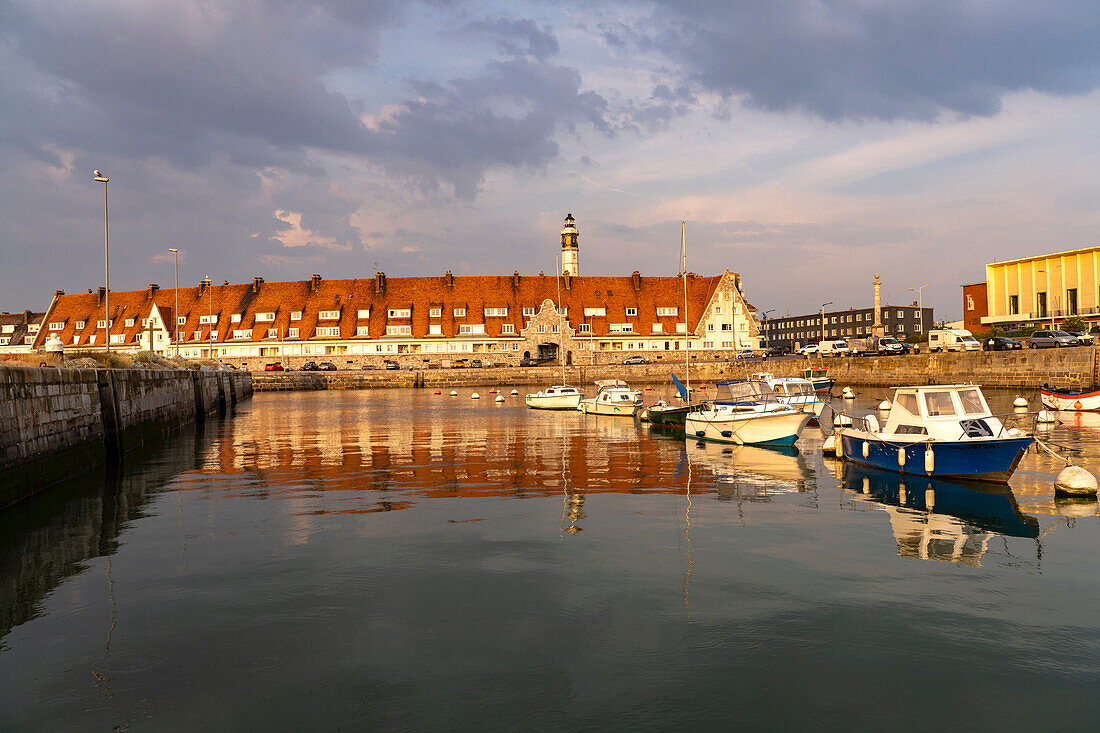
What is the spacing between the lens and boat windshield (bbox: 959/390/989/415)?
71.2ft

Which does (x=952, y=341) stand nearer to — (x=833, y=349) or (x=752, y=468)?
(x=833, y=349)

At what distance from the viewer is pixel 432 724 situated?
24.8 ft

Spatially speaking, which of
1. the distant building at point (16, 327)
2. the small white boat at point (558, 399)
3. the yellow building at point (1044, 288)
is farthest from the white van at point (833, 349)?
the distant building at point (16, 327)

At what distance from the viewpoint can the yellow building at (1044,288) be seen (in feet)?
291

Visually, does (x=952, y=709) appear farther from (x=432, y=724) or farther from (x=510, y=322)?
(x=510, y=322)

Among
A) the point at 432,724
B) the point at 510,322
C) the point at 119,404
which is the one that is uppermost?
the point at 510,322

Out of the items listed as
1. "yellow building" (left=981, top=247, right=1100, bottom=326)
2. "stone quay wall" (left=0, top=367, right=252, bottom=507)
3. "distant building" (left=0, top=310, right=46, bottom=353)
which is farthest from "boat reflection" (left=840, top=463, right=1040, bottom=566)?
"distant building" (left=0, top=310, right=46, bottom=353)

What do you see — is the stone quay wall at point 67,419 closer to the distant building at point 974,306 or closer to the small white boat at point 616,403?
the small white boat at point 616,403

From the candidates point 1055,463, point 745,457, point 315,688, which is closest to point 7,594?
point 315,688

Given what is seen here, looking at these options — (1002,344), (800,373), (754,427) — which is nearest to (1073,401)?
(754,427)

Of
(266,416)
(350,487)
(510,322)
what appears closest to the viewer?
(350,487)

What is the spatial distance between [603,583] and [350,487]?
41.1 ft

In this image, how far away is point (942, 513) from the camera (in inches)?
698

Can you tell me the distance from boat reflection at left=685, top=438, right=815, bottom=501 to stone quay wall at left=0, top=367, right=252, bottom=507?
18.3 meters
